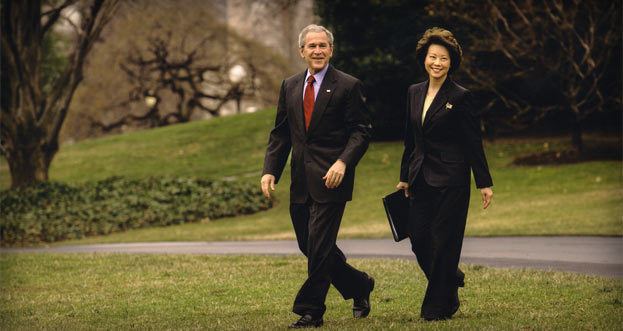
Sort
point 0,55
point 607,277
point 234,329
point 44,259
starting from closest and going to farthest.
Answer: point 234,329
point 607,277
point 44,259
point 0,55

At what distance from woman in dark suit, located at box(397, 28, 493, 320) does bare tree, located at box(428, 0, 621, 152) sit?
16.1 metres

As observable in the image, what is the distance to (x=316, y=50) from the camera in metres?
6.92

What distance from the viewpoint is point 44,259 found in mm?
13289

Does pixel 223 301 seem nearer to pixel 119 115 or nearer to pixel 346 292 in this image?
pixel 346 292

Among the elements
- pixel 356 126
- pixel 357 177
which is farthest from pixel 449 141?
pixel 357 177

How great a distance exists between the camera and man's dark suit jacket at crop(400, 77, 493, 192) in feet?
22.7

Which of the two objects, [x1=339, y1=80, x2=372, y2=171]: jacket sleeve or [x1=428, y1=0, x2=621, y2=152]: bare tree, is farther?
[x1=428, y1=0, x2=621, y2=152]: bare tree

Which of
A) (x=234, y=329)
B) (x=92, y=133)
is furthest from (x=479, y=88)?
(x=92, y=133)

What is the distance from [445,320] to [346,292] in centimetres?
76

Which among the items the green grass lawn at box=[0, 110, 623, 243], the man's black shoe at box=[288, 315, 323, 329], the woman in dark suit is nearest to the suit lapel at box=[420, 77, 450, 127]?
the woman in dark suit

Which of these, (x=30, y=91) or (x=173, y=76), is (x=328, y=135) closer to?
(x=30, y=91)

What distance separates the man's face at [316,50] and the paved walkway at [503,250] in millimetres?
4290

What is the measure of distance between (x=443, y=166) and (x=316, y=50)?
1.13 metres

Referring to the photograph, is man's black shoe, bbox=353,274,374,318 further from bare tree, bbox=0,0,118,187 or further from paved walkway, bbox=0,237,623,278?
bare tree, bbox=0,0,118,187
